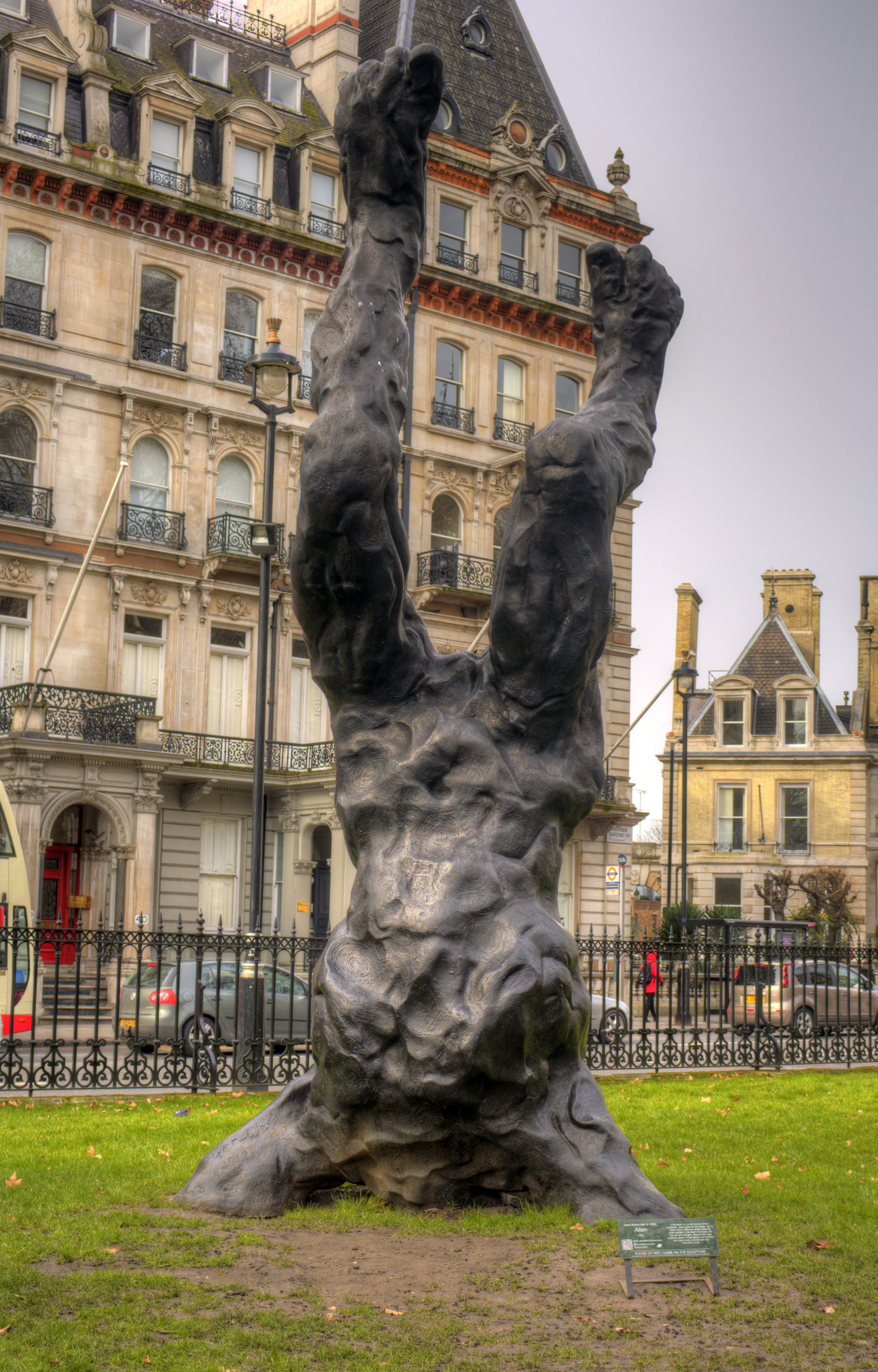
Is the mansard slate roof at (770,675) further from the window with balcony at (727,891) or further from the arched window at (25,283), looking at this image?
the arched window at (25,283)

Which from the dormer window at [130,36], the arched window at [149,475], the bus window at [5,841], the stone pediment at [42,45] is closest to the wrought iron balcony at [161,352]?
the arched window at [149,475]

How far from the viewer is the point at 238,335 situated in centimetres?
3359

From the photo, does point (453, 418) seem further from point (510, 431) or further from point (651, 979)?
point (651, 979)

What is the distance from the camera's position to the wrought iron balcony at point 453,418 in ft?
121

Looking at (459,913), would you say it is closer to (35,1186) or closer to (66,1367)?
(66,1367)

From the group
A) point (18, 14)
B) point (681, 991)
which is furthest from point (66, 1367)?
point (18, 14)

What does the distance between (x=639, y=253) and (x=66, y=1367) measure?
607 cm

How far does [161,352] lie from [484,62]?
14633 mm

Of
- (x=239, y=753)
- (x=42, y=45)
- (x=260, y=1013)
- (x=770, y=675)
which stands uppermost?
(x=42, y=45)

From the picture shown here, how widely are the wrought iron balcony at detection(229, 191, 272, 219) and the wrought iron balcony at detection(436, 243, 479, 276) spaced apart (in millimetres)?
4651

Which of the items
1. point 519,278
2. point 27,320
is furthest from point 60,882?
point 519,278

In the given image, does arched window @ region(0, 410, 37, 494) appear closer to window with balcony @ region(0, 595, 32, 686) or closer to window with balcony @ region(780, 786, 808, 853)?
window with balcony @ region(0, 595, 32, 686)

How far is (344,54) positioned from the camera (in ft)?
120

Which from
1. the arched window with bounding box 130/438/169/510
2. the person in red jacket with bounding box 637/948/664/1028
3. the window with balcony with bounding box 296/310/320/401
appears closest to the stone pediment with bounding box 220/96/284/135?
the window with balcony with bounding box 296/310/320/401
